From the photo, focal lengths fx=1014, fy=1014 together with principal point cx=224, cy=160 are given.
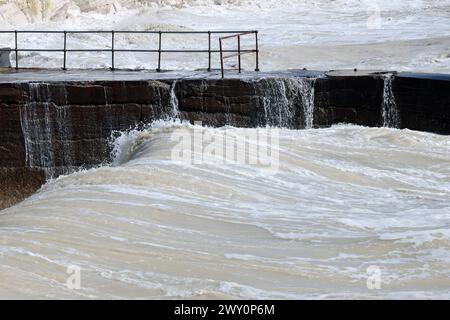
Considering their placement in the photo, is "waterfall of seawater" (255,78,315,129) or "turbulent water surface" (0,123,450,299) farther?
"waterfall of seawater" (255,78,315,129)

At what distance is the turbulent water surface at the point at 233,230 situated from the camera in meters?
7.37

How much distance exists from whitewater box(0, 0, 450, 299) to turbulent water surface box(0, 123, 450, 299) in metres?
0.02

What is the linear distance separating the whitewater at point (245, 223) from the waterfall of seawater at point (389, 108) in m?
0.36

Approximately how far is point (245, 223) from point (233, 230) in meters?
0.28

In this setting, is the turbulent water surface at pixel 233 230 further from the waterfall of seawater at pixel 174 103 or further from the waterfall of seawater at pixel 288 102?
the waterfall of seawater at pixel 288 102

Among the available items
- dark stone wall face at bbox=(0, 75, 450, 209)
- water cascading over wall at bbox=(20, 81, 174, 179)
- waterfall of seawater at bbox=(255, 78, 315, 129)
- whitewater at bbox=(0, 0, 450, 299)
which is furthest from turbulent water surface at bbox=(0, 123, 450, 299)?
waterfall of seawater at bbox=(255, 78, 315, 129)

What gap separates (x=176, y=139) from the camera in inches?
→ 504

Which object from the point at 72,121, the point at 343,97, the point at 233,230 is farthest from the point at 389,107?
the point at 233,230

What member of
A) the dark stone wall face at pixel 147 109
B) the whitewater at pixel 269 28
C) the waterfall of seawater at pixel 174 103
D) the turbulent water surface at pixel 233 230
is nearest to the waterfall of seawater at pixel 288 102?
the dark stone wall face at pixel 147 109

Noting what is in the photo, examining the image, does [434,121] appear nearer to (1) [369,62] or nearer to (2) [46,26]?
(1) [369,62]

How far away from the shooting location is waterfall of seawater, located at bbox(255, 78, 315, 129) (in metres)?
14.6

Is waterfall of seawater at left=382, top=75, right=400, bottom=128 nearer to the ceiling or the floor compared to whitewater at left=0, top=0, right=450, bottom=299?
nearer to the ceiling

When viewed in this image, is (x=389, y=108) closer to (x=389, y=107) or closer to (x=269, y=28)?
(x=389, y=107)

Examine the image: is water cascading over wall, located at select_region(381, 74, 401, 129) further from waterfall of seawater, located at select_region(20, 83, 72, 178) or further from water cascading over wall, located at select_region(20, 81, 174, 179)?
waterfall of seawater, located at select_region(20, 83, 72, 178)
